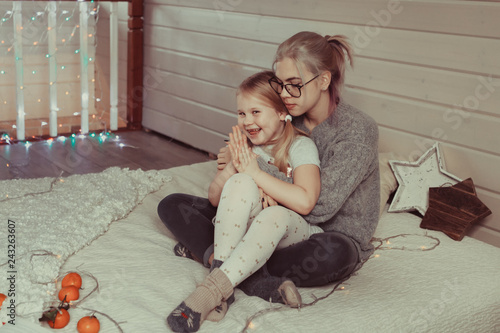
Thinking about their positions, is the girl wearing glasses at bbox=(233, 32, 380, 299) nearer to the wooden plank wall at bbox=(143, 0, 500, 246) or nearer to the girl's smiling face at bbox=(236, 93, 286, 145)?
the girl's smiling face at bbox=(236, 93, 286, 145)

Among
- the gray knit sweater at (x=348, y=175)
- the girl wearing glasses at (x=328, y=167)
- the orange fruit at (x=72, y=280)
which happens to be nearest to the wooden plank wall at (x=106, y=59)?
the girl wearing glasses at (x=328, y=167)

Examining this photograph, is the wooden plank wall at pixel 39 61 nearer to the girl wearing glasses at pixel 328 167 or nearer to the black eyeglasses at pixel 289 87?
the girl wearing glasses at pixel 328 167

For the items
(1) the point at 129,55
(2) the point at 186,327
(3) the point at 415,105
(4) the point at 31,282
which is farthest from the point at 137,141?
(2) the point at 186,327

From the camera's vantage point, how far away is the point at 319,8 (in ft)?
8.41

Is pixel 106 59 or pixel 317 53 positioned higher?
pixel 317 53

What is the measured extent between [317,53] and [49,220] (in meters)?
1.03

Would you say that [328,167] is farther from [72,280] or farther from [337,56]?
[72,280]

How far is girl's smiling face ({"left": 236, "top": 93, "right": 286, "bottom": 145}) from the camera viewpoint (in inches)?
65.6

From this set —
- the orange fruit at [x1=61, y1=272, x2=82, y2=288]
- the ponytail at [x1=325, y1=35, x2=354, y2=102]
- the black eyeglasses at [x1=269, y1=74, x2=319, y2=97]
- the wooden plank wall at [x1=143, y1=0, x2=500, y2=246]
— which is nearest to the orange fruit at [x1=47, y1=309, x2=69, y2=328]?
the orange fruit at [x1=61, y1=272, x2=82, y2=288]

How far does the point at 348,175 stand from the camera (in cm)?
165

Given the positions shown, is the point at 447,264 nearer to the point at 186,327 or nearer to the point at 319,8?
the point at 186,327

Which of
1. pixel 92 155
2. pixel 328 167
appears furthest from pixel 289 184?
pixel 92 155

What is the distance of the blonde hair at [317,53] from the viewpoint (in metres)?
1.71

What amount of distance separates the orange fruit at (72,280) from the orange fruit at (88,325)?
0.63 ft
